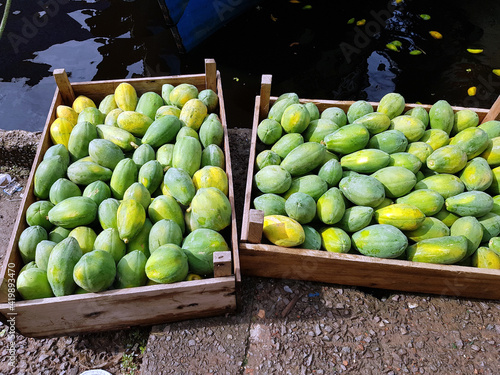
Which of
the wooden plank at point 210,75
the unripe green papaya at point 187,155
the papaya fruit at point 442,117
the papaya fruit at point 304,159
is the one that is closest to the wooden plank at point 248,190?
the papaya fruit at point 304,159

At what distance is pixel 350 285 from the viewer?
2291 millimetres

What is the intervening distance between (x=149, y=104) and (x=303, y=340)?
203 cm

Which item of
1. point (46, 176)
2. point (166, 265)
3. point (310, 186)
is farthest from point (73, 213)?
point (310, 186)

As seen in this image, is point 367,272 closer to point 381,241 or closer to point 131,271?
point 381,241

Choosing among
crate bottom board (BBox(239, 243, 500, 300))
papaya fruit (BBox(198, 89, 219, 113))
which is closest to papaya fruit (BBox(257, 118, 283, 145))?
papaya fruit (BBox(198, 89, 219, 113))

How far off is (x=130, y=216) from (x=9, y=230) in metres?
1.62

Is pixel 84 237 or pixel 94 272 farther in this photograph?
pixel 84 237

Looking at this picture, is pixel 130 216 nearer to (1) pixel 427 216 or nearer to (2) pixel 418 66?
(1) pixel 427 216

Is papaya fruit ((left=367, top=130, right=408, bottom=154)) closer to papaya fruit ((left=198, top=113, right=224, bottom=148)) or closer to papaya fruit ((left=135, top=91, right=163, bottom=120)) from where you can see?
papaya fruit ((left=198, top=113, right=224, bottom=148))

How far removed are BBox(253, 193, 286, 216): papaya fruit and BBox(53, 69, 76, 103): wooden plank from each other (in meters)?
1.93

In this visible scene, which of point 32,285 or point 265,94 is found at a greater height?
point 265,94

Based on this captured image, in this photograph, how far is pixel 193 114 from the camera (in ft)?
8.58

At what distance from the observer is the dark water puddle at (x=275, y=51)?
181 inches

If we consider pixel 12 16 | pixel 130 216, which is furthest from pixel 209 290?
pixel 12 16
